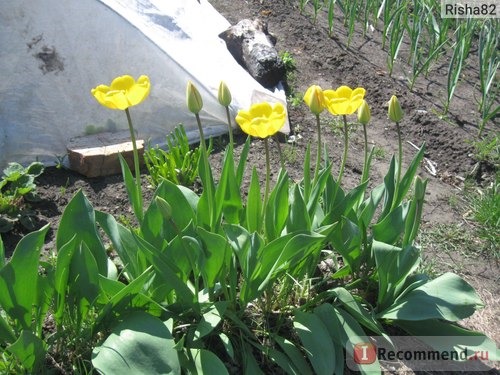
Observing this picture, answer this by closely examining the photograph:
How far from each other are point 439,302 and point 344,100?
77cm

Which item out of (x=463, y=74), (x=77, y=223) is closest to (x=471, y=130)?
(x=463, y=74)

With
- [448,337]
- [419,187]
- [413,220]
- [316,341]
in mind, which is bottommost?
[448,337]

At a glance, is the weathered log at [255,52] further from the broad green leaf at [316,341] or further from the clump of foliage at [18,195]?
the broad green leaf at [316,341]

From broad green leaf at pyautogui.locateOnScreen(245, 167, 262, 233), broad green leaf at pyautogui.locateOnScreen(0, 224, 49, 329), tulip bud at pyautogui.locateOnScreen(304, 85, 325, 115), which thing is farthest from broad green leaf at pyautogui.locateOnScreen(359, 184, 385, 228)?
broad green leaf at pyautogui.locateOnScreen(0, 224, 49, 329)

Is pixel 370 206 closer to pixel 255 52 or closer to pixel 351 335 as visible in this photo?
pixel 351 335

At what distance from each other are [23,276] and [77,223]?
0.29 metres

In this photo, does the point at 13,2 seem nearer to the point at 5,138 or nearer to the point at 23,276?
the point at 5,138

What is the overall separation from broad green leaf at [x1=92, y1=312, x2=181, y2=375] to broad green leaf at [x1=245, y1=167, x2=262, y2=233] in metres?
0.54

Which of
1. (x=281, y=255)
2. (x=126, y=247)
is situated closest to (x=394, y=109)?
(x=281, y=255)

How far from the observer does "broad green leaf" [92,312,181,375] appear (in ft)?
5.93

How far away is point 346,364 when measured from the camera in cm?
223

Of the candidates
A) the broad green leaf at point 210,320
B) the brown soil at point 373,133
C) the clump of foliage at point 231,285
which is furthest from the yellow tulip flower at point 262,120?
the brown soil at point 373,133

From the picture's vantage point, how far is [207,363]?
6.44 feet

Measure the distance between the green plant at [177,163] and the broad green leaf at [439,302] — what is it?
1319mm
